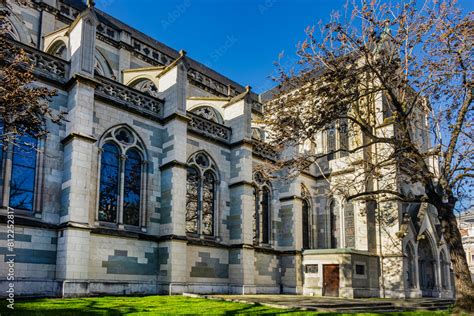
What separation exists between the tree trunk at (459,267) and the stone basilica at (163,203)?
20.4ft

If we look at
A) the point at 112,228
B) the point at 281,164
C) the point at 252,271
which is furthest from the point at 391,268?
the point at 112,228

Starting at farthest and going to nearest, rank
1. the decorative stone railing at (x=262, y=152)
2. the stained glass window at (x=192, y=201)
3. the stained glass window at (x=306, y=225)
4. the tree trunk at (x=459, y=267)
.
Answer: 1. the stained glass window at (x=306, y=225)
2. the decorative stone railing at (x=262, y=152)
3. the stained glass window at (x=192, y=201)
4. the tree trunk at (x=459, y=267)

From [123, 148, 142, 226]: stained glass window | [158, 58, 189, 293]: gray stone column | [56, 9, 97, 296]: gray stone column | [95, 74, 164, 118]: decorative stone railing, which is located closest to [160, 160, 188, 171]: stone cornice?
[158, 58, 189, 293]: gray stone column

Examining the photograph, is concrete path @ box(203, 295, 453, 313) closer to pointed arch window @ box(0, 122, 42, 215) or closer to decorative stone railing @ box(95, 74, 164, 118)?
pointed arch window @ box(0, 122, 42, 215)

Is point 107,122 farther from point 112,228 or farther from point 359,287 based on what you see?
point 359,287

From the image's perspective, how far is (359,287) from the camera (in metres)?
21.0

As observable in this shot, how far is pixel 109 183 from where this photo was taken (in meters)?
16.5

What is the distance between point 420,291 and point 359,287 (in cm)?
421

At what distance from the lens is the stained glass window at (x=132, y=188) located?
55.6ft

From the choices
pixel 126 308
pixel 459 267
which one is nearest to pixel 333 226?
pixel 459 267

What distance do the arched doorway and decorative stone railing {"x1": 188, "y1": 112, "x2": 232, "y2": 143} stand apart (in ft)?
41.2

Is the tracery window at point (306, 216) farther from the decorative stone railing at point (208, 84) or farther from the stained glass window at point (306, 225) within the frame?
the decorative stone railing at point (208, 84)

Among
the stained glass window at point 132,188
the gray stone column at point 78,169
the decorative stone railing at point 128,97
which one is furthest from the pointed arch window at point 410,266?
the gray stone column at point 78,169

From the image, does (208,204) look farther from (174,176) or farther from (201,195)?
(174,176)
